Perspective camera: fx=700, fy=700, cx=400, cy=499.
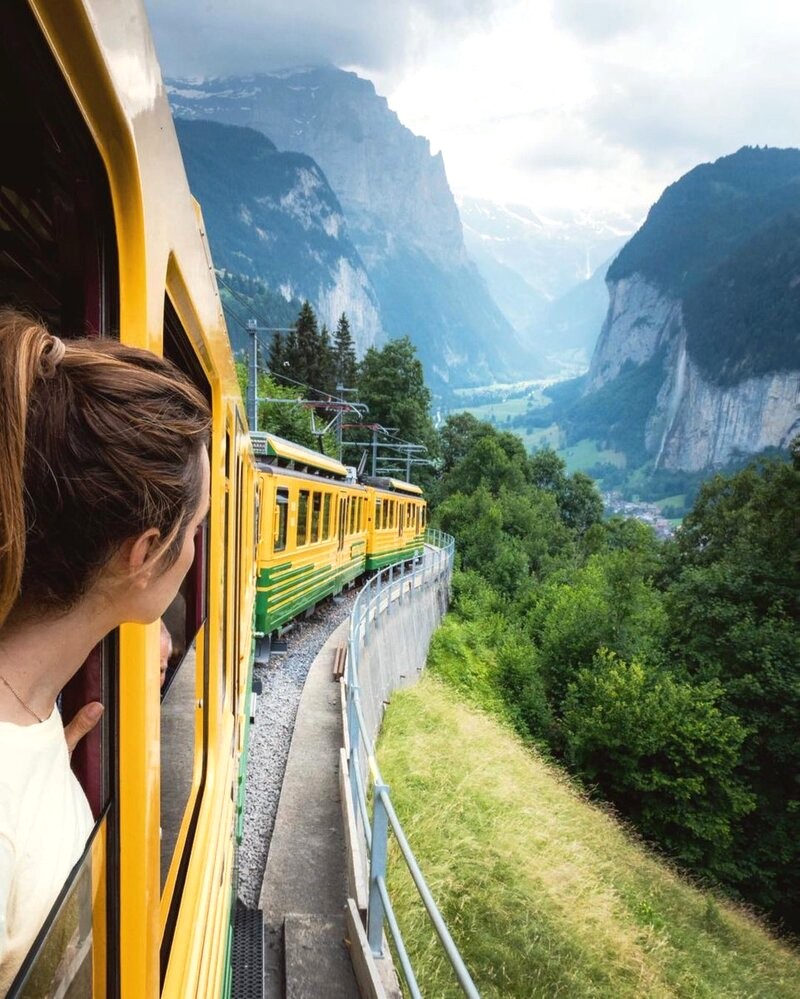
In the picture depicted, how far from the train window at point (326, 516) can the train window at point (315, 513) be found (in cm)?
31

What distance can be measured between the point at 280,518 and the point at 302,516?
3.95 feet

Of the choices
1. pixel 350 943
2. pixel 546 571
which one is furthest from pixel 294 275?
pixel 350 943

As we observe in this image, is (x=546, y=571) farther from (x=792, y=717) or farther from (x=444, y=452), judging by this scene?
(x=444, y=452)

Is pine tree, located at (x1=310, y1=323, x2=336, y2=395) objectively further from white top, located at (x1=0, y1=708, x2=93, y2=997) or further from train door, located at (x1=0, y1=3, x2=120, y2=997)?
white top, located at (x1=0, y1=708, x2=93, y2=997)

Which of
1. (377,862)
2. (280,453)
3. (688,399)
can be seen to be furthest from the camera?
(688,399)

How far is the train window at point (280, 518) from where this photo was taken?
9242 mm

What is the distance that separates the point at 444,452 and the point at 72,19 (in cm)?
6515

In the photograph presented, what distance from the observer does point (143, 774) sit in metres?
1.20

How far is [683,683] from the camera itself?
2050cm

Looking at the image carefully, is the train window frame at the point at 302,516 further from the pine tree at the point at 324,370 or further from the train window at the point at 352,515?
the pine tree at the point at 324,370

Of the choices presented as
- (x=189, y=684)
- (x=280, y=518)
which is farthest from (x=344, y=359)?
(x=189, y=684)

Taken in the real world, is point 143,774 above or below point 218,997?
above

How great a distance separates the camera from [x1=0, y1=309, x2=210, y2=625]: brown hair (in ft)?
2.52

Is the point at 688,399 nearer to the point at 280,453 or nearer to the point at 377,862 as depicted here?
the point at 280,453
